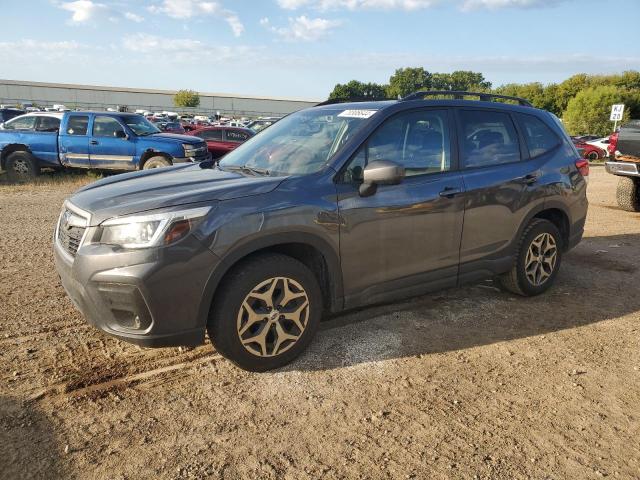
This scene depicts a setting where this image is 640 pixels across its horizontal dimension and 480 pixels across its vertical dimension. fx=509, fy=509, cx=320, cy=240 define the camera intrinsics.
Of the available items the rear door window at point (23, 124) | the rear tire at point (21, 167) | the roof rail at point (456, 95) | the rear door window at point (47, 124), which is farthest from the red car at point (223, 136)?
the roof rail at point (456, 95)

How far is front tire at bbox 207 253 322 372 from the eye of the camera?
3.06m

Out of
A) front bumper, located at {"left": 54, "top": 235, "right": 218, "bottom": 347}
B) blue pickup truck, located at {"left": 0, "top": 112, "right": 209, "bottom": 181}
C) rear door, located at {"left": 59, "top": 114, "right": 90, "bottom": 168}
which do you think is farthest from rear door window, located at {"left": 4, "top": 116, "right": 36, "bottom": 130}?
front bumper, located at {"left": 54, "top": 235, "right": 218, "bottom": 347}

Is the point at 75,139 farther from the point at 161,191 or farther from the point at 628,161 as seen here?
the point at 628,161

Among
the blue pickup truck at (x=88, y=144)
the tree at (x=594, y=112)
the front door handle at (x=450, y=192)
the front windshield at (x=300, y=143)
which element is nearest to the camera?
the front windshield at (x=300, y=143)

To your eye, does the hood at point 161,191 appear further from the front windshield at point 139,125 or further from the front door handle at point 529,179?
the front windshield at point 139,125

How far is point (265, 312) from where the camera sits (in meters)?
3.20

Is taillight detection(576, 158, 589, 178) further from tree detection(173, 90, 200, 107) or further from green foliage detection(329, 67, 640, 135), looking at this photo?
tree detection(173, 90, 200, 107)

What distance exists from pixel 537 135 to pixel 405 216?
1.95 metres

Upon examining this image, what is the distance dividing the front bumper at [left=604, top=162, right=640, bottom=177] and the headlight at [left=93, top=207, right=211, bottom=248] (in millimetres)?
8543

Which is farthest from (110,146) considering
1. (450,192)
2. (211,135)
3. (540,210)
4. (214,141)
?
(540,210)

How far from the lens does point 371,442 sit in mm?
2662

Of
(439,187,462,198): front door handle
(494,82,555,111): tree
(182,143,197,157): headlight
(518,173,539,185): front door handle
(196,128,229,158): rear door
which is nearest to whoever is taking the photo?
(439,187,462,198): front door handle

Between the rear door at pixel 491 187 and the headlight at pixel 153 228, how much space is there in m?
2.23

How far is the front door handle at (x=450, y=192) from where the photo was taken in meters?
3.89
